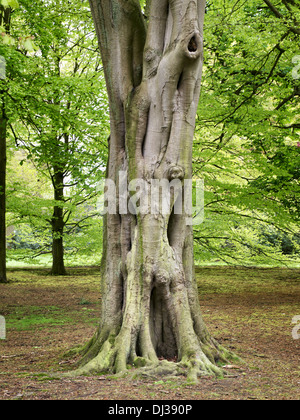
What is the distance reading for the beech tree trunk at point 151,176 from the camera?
462cm

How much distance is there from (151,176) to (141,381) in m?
2.26

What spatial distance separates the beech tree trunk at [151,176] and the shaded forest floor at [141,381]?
18.5 inches

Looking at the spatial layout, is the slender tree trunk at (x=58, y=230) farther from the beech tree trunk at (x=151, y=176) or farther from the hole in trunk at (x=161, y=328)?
the hole in trunk at (x=161, y=328)

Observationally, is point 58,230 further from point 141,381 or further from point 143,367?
point 141,381

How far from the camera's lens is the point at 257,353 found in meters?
5.52

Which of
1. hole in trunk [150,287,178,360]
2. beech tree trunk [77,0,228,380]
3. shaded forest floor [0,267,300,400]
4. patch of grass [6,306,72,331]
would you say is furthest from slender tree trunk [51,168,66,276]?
hole in trunk [150,287,178,360]

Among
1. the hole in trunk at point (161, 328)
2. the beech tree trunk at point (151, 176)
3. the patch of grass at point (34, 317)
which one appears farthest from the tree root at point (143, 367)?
the patch of grass at point (34, 317)

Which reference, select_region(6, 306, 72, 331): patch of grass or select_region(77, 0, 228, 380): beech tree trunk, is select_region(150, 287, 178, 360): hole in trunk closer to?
select_region(77, 0, 228, 380): beech tree trunk

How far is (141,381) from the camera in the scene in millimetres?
3902

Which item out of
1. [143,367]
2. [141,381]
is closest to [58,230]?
[143,367]

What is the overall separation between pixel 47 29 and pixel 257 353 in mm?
10487

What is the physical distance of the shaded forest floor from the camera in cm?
363

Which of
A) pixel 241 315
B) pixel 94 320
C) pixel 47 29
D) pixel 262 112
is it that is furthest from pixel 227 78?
pixel 94 320

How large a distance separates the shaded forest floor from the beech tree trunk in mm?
469
